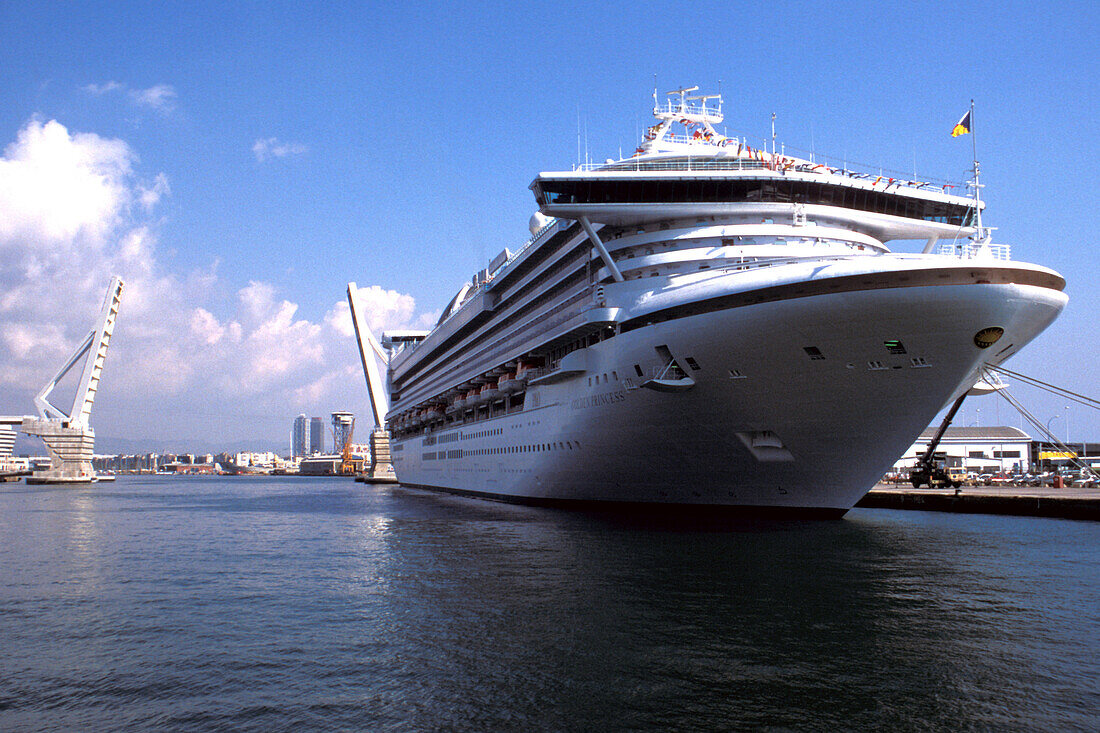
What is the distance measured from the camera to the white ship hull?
20.7 m

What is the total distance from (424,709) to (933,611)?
31.4 feet

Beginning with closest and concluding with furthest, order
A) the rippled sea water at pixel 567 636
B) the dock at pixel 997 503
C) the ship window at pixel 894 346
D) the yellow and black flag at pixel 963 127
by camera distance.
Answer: the rippled sea water at pixel 567 636 < the ship window at pixel 894 346 < the yellow and black flag at pixel 963 127 < the dock at pixel 997 503

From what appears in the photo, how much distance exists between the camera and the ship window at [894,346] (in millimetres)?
21016

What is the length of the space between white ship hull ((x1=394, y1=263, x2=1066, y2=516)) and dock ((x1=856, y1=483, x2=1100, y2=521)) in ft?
44.6

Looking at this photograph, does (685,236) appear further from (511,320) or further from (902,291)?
(511,320)

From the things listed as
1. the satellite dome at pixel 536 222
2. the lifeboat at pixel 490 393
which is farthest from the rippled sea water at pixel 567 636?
the satellite dome at pixel 536 222

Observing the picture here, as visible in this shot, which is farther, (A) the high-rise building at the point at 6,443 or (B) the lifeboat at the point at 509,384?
(A) the high-rise building at the point at 6,443

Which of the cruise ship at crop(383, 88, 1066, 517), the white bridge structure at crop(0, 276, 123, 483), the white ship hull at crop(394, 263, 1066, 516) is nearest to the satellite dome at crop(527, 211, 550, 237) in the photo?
the cruise ship at crop(383, 88, 1066, 517)

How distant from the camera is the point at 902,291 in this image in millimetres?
20172

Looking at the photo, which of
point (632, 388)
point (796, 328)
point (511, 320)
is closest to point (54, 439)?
point (511, 320)

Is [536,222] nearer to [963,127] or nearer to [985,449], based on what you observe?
[963,127]

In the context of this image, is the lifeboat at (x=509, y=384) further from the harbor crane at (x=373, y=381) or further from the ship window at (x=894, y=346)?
the harbor crane at (x=373, y=381)

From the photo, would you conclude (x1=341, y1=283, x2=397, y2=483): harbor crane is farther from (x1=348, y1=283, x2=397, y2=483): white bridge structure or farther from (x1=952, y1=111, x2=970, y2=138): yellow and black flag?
(x1=952, y1=111, x2=970, y2=138): yellow and black flag

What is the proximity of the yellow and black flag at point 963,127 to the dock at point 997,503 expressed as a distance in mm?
17343
